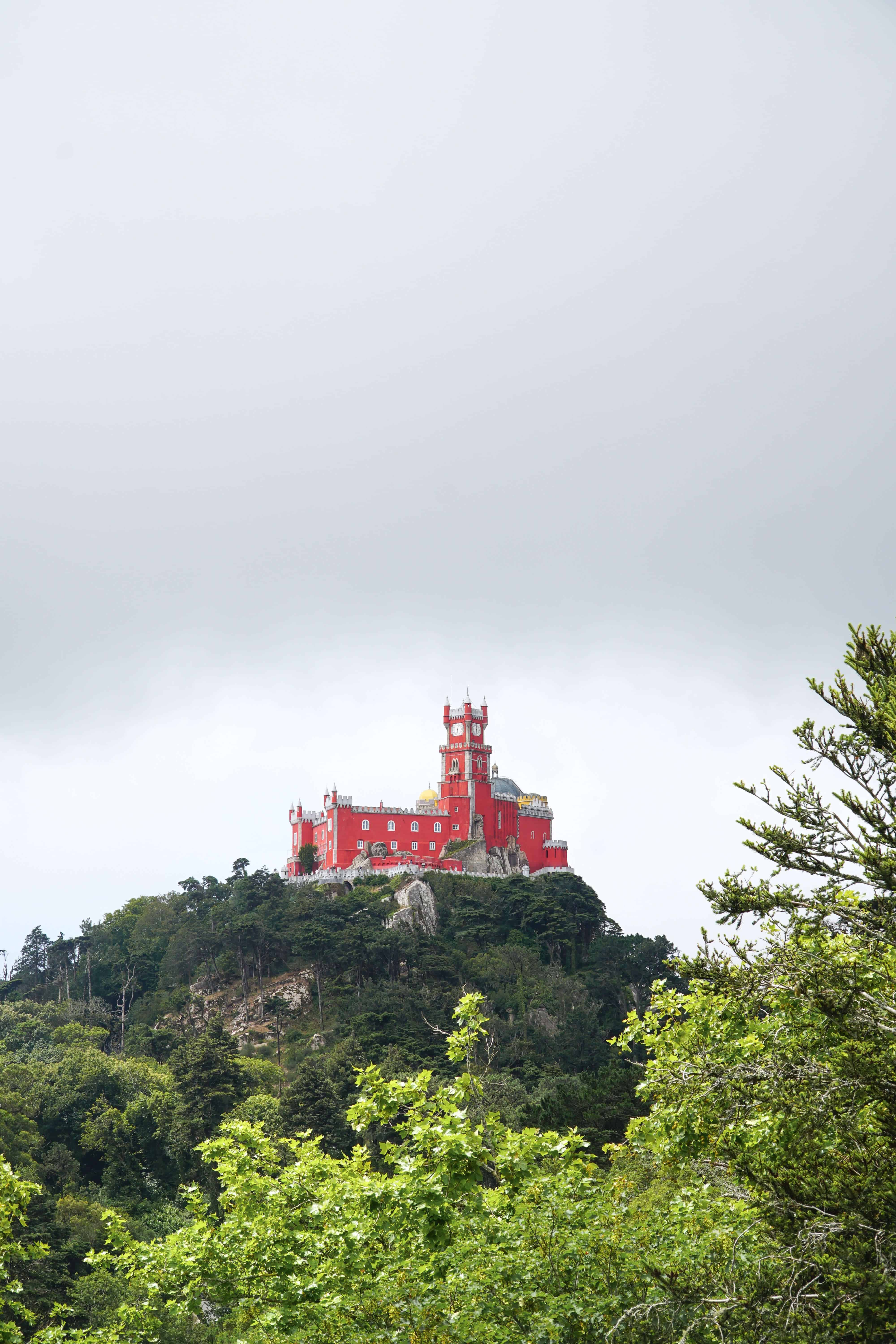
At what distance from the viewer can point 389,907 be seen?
75375 mm

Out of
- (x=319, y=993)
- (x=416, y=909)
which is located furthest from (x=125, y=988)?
(x=416, y=909)

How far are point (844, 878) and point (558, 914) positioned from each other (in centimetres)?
6718

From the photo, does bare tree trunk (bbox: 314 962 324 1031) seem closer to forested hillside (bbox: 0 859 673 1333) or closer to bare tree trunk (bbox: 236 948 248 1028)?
forested hillside (bbox: 0 859 673 1333)

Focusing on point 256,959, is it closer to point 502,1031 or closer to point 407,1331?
point 502,1031

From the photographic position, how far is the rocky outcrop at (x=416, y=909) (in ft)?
245

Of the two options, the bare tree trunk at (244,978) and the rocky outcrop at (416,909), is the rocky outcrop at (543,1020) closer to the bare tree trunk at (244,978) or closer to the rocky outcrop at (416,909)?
the rocky outcrop at (416,909)

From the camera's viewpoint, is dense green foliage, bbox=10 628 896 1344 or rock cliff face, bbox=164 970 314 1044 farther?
A: rock cliff face, bbox=164 970 314 1044

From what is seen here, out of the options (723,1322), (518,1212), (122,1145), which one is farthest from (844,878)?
(122,1145)

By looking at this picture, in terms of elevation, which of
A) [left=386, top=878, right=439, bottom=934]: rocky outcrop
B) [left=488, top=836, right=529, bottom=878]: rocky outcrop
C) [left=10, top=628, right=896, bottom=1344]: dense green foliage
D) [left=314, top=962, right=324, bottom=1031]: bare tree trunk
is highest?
[left=488, top=836, right=529, bottom=878]: rocky outcrop

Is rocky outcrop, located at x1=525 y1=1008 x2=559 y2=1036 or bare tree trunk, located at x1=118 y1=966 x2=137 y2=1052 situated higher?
bare tree trunk, located at x1=118 y1=966 x2=137 y2=1052

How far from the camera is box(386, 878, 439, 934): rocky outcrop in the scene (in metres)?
74.8

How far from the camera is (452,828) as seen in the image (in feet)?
275

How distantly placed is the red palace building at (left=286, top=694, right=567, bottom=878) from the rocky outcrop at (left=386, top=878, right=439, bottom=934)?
2869 mm

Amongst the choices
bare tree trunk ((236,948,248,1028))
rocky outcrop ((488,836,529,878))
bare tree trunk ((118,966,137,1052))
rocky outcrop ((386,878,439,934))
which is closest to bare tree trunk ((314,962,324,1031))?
bare tree trunk ((236,948,248,1028))
